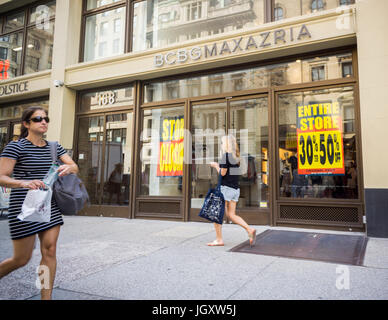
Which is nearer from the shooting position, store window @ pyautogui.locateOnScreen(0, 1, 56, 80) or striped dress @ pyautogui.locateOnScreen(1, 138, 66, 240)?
striped dress @ pyautogui.locateOnScreen(1, 138, 66, 240)

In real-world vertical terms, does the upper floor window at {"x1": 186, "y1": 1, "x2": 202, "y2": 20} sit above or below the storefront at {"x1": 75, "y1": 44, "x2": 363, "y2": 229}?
above

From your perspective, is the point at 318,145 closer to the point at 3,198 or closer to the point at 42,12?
the point at 3,198

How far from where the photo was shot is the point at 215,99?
8.27 m

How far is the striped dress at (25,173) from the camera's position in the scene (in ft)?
A: 8.40

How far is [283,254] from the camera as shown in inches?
182

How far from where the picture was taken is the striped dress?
256 cm

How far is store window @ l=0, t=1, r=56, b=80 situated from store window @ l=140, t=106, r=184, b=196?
508 centimetres

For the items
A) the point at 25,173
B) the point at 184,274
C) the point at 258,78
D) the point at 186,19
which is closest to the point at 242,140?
the point at 258,78

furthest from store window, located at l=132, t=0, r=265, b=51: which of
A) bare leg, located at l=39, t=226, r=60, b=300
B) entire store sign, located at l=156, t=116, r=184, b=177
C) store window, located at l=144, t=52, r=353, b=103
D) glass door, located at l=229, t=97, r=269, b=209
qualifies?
bare leg, located at l=39, t=226, r=60, b=300

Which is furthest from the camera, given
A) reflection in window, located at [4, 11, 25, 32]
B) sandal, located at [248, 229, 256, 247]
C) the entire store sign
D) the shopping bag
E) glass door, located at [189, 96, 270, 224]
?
reflection in window, located at [4, 11, 25, 32]

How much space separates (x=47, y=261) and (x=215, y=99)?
254 inches

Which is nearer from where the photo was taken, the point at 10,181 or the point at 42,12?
the point at 10,181

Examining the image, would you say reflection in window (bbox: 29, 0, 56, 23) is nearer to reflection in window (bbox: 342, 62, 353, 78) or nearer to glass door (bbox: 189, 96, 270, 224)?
glass door (bbox: 189, 96, 270, 224)

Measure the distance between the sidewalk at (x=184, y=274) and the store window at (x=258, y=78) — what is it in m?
3.87
